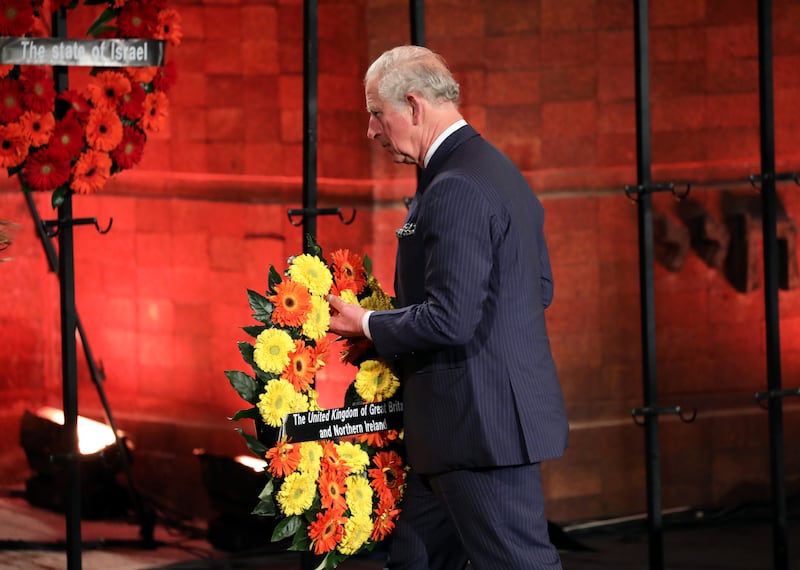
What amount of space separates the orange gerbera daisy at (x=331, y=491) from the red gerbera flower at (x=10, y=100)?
111cm

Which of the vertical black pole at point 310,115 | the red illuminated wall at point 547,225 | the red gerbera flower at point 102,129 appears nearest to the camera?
the red gerbera flower at point 102,129

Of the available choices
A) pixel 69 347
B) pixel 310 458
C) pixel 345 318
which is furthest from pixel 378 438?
pixel 69 347

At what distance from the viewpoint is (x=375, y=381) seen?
2730 millimetres

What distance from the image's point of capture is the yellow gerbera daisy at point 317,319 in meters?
2.65

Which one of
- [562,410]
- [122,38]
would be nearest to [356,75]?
[122,38]

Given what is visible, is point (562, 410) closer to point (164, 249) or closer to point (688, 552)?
point (688, 552)

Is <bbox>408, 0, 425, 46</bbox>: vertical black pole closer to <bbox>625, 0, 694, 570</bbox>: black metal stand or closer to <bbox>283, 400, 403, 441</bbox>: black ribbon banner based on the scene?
<bbox>625, 0, 694, 570</bbox>: black metal stand

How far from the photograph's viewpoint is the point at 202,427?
484 centimetres

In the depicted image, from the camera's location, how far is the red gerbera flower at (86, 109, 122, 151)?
3.14m

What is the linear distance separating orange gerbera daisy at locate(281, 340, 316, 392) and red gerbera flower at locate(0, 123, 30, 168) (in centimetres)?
86

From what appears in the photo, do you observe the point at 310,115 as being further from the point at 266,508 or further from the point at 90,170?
the point at 266,508

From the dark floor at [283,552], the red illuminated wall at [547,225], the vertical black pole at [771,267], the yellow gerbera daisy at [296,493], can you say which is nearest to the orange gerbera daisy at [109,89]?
the yellow gerbera daisy at [296,493]

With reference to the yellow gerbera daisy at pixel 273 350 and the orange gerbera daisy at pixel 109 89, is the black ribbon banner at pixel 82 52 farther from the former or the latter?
the yellow gerbera daisy at pixel 273 350

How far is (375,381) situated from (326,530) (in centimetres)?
31
